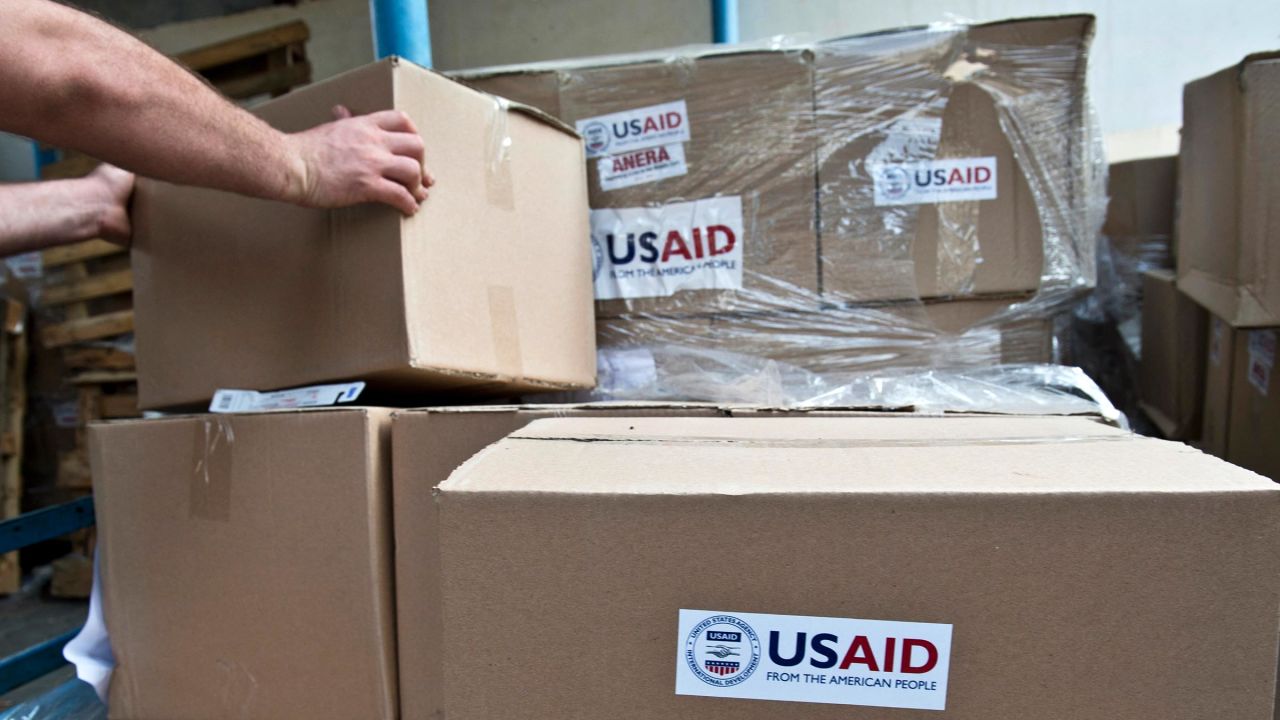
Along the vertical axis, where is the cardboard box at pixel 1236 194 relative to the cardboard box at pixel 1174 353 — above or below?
above

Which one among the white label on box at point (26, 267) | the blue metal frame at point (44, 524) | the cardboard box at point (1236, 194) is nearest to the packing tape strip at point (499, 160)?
the blue metal frame at point (44, 524)

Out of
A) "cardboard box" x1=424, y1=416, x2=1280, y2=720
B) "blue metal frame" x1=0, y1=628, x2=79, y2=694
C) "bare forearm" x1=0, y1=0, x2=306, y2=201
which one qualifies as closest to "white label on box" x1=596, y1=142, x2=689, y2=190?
"bare forearm" x1=0, y1=0, x2=306, y2=201

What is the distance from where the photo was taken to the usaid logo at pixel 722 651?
20.0 inches

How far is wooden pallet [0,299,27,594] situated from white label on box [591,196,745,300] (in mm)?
2495

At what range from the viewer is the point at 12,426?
278 centimetres

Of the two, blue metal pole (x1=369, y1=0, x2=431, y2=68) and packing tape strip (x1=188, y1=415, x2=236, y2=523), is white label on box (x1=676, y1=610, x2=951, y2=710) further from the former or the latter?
blue metal pole (x1=369, y1=0, x2=431, y2=68)

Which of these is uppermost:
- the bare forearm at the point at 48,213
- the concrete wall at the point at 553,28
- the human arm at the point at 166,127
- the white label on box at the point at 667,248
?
the concrete wall at the point at 553,28

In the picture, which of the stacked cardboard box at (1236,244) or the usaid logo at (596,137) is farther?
the usaid logo at (596,137)

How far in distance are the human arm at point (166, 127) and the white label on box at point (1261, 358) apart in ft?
4.02

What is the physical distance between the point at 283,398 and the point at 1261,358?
1.40m

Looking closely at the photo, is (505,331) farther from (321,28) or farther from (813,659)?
(321,28)

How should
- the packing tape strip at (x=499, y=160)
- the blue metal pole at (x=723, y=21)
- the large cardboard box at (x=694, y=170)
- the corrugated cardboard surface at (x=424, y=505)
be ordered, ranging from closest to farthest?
1. the corrugated cardboard surface at (x=424, y=505)
2. the packing tape strip at (x=499, y=160)
3. the large cardboard box at (x=694, y=170)
4. the blue metal pole at (x=723, y=21)

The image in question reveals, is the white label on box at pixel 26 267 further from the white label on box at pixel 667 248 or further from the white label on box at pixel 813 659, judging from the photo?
the white label on box at pixel 813 659

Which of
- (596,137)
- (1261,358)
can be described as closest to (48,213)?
(596,137)
